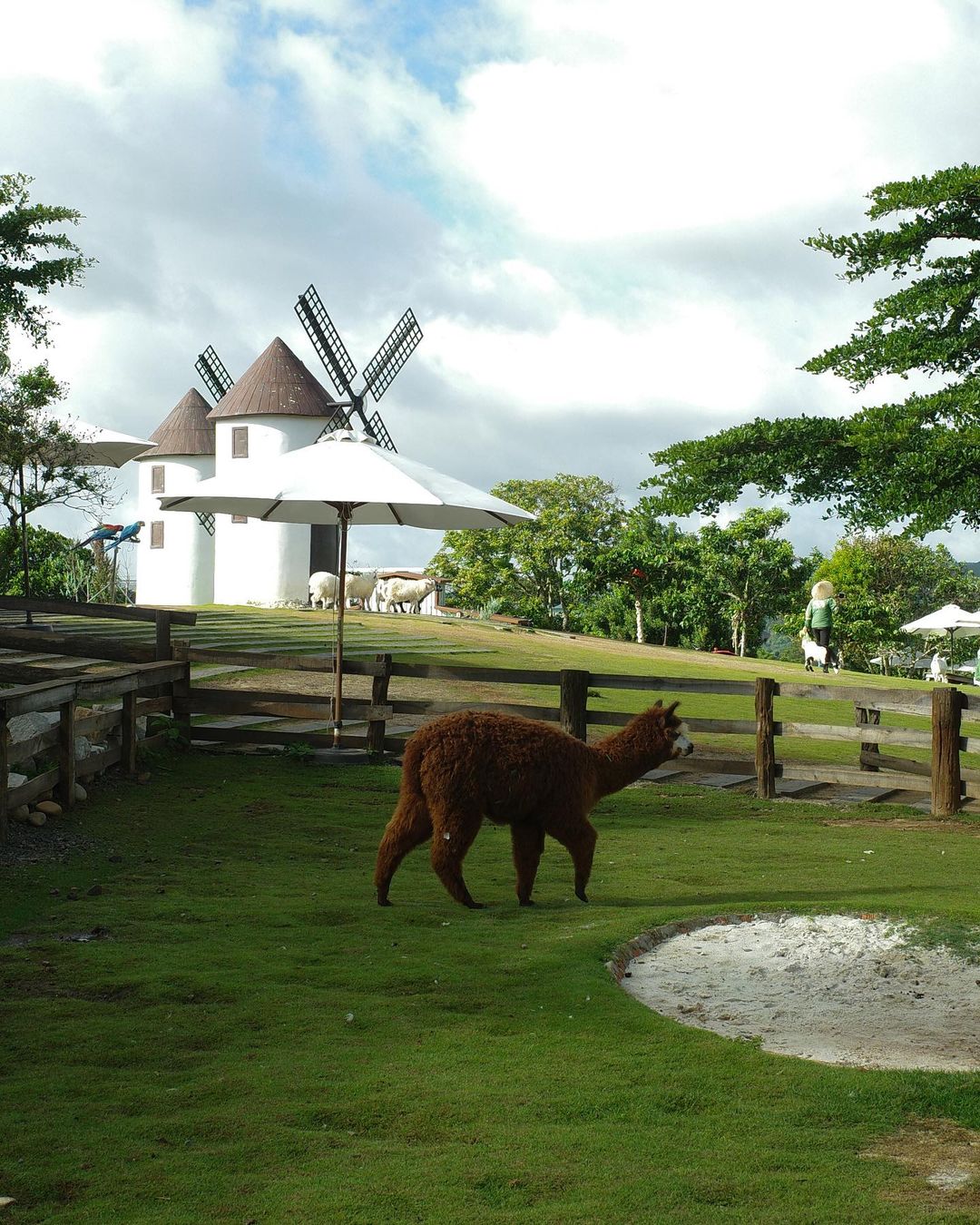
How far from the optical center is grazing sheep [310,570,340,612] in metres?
37.8

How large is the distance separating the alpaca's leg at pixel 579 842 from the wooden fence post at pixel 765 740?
4.72 meters

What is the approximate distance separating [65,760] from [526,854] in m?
4.10

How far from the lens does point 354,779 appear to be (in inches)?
461

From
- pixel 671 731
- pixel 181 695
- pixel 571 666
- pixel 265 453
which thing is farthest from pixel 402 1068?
pixel 265 453

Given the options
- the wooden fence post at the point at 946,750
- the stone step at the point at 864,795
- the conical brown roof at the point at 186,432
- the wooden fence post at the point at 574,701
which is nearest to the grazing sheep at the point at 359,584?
the conical brown roof at the point at 186,432

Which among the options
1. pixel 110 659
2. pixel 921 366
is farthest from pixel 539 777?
pixel 921 366

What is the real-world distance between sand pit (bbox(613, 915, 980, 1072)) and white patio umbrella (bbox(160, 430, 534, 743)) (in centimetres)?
580

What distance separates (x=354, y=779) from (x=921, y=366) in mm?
8855

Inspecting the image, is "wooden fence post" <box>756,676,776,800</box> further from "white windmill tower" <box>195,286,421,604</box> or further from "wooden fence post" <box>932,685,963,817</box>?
"white windmill tower" <box>195,286,421,604</box>

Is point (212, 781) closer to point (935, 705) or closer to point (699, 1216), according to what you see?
point (935, 705)

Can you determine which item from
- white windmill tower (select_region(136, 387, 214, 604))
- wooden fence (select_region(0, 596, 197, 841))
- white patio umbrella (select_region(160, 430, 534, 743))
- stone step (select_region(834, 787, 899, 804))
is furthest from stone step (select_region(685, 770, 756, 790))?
white windmill tower (select_region(136, 387, 214, 604))

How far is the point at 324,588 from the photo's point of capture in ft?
125

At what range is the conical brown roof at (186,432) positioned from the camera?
1790 inches

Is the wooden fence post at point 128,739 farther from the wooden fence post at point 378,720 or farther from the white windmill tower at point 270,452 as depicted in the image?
the white windmill tower at point 270,452
